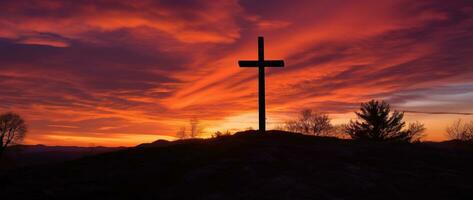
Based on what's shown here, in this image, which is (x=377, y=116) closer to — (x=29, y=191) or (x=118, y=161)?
(x=118, y=161)

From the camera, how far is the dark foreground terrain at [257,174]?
1191 centimetres

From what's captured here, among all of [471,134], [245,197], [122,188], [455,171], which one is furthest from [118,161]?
[471,134]

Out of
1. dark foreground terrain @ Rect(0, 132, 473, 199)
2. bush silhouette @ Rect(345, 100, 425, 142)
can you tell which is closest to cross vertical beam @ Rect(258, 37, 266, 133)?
dark foreground terrain @ Rect(0, 132, 473, 199)

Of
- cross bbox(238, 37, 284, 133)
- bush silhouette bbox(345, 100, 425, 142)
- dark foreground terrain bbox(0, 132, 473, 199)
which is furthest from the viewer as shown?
bush silhouette bbox(345, 100, 425, 142)

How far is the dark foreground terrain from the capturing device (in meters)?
11.9

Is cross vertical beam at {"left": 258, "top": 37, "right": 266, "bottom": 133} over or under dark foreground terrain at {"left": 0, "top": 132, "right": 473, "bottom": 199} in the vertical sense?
over

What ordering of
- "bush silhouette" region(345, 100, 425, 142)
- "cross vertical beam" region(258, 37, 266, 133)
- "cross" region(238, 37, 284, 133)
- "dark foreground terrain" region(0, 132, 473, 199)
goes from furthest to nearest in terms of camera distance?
1. "bush silhouette" region(345, 100, 425, 142)
2. "cross" region(238, 37, 284, 133)
3. "cross vertical beam" region(258, 37, 266, 133)
4. "dark foreground terrain" region(0, 132, 473, 199)

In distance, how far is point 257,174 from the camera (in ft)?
42.6

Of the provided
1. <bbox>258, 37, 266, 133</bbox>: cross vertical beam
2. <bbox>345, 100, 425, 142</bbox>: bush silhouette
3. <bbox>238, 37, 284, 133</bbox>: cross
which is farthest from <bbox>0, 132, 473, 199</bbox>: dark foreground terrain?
<bbox>345, 100, 425, 142</bbox>: bush silhouette

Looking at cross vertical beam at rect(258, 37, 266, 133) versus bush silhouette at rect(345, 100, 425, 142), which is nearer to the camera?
cross vertical beam at rect(258, 37, 266, 133)

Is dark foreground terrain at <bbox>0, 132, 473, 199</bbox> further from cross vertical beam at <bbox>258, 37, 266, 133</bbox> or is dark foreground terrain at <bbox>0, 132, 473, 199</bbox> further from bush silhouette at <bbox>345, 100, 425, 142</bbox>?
bush silhouette at <bbox>345, 100, 425, 142</bbox>

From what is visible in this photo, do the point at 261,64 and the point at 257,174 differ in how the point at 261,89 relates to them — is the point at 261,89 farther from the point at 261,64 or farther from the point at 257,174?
the point at 257,174

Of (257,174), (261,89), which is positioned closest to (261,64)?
(261,89)

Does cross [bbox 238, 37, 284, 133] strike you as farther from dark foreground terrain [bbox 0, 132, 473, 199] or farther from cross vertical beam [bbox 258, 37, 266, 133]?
dark foreground terrain [bbox 0, 132, 473, 199]
